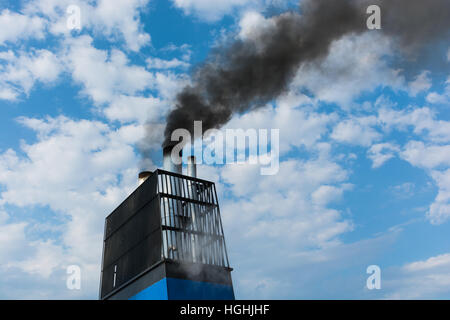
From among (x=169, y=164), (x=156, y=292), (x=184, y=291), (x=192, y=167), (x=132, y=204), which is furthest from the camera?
(x=192, y=167)

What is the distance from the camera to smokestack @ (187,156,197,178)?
85.5 ft

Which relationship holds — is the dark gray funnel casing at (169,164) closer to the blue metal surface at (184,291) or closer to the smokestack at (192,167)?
the smokestack at (192,167)

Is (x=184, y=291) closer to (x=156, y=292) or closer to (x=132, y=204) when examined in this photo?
(x=156, y=292)

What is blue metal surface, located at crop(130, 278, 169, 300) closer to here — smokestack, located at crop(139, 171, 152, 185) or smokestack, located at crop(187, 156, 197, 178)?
smokestack, located at crop(187, 156, 197, 178)

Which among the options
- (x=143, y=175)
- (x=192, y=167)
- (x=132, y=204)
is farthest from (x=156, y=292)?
(x=143, y=175)

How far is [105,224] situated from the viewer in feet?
93.9

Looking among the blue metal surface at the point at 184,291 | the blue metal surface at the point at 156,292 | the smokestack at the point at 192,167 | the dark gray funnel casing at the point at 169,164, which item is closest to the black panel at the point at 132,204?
the dark gray funnel casing at the point at 169,164

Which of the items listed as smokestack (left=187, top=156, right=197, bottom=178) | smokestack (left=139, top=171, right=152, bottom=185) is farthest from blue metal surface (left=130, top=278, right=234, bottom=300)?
smokestack (left=139, top=171, right=152, bottom=185)

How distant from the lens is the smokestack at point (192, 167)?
2605cm

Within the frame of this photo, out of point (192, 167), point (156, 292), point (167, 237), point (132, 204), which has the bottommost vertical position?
point (156, 292)

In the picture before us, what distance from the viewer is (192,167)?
2617cm
